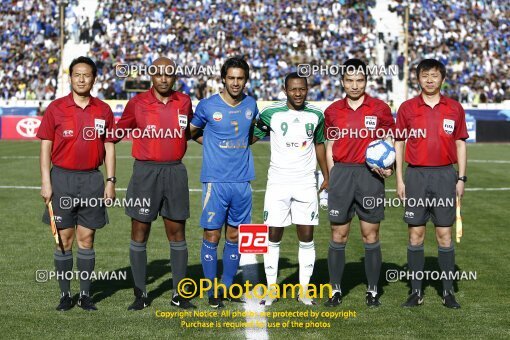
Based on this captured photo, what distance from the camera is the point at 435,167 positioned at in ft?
28.8

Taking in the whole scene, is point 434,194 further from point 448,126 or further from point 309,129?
point 309,129

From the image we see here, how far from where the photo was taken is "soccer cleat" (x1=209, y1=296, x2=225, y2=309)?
870cm

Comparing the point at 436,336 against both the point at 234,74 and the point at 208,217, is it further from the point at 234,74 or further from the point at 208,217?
the point at 234,74

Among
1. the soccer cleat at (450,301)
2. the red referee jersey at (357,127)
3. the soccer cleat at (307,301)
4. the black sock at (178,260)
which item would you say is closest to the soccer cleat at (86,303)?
the black sock at (178,260)

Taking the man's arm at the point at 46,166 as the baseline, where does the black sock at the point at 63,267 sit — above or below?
below

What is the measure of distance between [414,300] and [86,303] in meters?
3.40

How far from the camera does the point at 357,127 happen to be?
882cm

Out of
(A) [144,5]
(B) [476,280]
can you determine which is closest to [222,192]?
(B) [476,280]

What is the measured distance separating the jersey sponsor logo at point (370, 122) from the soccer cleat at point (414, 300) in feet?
5.91

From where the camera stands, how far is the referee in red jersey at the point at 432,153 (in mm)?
8703

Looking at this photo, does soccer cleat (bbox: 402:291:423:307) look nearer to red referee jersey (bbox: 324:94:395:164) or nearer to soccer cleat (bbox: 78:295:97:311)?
red referee jersey (bbox: 324:94:395:164)

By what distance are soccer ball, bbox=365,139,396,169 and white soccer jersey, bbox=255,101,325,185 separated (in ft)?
2.16

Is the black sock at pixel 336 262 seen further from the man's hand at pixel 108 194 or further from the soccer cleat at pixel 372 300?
the man's hand at pixel 108 194

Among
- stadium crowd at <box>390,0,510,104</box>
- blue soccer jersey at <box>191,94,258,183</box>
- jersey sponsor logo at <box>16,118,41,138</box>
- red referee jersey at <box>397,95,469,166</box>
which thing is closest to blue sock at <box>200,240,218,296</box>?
blue soccer jersey at <box>191,94,258,183</box>
